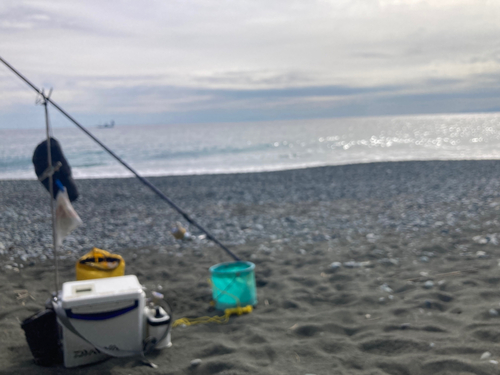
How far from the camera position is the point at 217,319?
14.6 ft

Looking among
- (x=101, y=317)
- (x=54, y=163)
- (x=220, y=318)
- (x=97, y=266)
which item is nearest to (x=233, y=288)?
(x=220, y=318)

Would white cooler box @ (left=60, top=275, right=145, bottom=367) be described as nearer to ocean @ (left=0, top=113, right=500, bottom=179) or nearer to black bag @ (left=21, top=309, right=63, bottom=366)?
black bag @ (left=21, top=309, right=63, bottom=366)

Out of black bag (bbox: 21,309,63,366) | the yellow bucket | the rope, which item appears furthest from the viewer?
the rope

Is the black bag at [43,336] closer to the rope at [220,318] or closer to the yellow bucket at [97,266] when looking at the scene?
the yellow bucket at [97,266]

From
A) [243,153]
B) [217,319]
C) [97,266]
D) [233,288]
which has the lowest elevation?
[217,319]

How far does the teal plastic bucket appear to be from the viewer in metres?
4.63

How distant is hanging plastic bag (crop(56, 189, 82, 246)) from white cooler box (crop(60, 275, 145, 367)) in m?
0.54

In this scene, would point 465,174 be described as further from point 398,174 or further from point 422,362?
point 422,362

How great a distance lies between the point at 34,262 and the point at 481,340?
608 centimetres

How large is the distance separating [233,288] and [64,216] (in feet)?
6.31

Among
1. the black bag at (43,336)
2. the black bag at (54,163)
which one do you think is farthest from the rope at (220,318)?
the black bag at (54,163)

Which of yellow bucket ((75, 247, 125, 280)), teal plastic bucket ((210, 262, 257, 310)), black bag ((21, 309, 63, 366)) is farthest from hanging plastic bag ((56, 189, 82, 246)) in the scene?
teal plastic bucket ((210, 262, 257, 310))

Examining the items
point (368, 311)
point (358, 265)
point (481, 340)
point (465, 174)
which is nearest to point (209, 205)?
point (358, 265)

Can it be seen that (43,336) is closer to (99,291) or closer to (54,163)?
(99,291)
